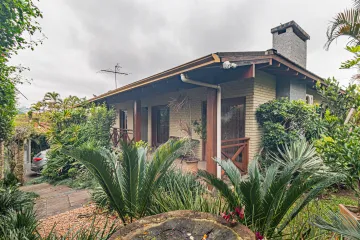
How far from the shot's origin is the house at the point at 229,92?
453 cm

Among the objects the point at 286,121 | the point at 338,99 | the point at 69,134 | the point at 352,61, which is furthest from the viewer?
the point at 69,134

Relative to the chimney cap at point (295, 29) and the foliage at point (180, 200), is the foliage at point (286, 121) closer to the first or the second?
the foliage at point (180, 200)

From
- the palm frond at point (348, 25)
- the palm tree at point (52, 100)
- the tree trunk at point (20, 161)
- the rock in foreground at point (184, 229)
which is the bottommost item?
the tree trunk at point (20, 161)

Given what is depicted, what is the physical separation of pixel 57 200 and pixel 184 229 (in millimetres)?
4356

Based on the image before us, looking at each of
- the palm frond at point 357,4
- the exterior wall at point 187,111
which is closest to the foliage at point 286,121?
the exterior wall at point 187,111

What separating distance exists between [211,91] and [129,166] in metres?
3.06

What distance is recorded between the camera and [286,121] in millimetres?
5348

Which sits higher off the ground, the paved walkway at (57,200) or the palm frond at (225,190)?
the palm frond at (225,190)

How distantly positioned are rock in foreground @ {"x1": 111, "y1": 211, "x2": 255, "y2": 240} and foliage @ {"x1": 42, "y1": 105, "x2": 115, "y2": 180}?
227 inches

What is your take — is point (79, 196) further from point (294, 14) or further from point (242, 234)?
point (294, 14)

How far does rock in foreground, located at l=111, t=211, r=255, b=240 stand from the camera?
59.2 inches

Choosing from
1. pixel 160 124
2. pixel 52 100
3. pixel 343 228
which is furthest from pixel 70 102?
pixel 343 228

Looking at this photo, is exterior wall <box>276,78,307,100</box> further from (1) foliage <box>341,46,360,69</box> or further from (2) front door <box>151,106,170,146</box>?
(2) front door <box>151,106,170,146</box>

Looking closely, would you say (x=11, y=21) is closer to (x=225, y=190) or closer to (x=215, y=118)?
(x=225, y=190)
